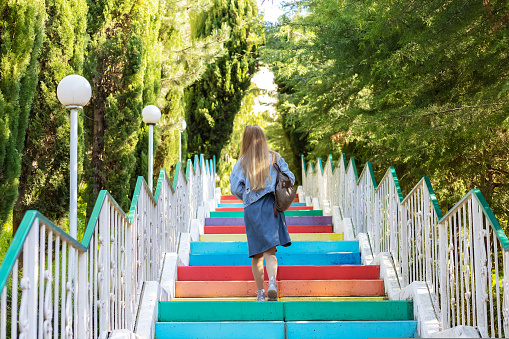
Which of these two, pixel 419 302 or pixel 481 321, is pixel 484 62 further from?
pixel 481 321

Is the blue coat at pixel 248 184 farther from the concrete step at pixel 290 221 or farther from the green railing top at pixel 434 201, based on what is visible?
the concrete step at pixel 290 221

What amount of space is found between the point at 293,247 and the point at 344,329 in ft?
7.72

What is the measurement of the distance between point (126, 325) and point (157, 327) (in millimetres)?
338

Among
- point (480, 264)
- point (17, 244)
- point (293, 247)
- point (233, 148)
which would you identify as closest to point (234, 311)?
point (480, 264)

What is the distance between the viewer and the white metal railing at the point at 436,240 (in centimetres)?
305

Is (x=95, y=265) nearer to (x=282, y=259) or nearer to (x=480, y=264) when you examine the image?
→ (x=480, y=264)

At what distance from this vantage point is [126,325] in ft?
12.1

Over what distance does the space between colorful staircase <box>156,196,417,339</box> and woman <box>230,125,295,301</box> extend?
364 millimetres

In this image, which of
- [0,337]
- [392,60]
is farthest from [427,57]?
[0,337]

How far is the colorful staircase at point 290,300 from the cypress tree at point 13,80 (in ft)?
6.17

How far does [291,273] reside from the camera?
533 centimetres

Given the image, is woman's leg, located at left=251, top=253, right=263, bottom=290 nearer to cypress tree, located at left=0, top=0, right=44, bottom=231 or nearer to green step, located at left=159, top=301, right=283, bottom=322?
green step, located at left=159, top=301, right=283, bottom=322

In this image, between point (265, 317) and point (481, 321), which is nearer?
point (481, 321)

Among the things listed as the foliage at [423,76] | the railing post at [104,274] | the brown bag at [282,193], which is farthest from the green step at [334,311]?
the foliage at [423,76]
